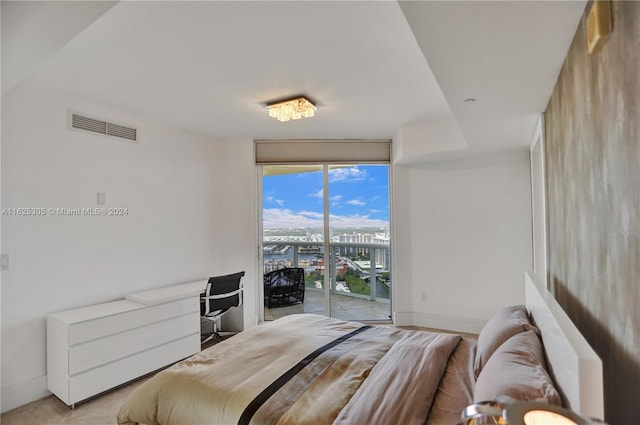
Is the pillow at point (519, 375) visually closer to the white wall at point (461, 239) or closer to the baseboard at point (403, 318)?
the white wall at point (461, 239)

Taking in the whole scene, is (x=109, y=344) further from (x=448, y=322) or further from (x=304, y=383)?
(x=448, y=322)

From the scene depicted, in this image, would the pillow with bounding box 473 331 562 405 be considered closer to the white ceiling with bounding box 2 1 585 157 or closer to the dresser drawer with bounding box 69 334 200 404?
the white ceiling with bounding box 2 1 585 157

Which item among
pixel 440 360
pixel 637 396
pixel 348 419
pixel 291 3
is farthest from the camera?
pixel 440 360

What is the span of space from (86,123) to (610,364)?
3718mm

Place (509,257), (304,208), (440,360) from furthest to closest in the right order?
(304,208)
(509,257)
(440,360)

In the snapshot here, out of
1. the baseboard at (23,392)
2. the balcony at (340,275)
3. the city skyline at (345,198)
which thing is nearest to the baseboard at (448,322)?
the balcony at (340,275)

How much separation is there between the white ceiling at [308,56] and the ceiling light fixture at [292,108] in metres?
0.09

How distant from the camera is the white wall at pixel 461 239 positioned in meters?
3.74

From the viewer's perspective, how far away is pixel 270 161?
14.2ft

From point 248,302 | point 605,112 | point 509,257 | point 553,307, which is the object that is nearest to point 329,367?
point 553,307

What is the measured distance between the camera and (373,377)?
5.48 feet

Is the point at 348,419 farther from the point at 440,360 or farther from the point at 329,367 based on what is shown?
the point at 440,360

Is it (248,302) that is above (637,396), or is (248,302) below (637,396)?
below

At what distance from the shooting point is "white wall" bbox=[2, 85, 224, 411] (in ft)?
8.16
